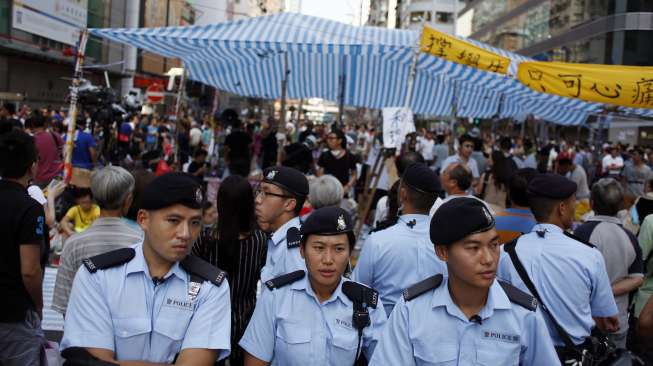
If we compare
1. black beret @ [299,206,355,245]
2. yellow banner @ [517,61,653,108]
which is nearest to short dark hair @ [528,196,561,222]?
black beret @ [299,206,355,245]

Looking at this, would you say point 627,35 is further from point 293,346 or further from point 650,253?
point 293,346

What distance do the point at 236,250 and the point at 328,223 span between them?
96 cm

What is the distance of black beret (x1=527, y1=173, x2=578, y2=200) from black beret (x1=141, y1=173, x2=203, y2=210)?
221cm

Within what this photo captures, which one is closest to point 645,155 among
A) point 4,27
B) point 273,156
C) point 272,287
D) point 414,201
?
point 273,156

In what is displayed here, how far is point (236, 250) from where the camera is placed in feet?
12.9

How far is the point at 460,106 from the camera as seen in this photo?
18.8 meters

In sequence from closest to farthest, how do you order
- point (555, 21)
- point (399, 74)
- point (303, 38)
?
point (303, 38), point (399, 74), point (555, 21)

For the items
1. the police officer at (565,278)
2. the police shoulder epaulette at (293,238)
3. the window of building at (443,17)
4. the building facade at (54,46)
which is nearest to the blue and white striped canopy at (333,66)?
the police shoulder epaulette at (293,238)

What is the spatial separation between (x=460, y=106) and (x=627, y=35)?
16.4m

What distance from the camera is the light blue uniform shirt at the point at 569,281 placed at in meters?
3.75

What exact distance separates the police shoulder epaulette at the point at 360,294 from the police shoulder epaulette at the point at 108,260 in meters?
0.97

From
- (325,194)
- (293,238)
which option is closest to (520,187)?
(325,194)

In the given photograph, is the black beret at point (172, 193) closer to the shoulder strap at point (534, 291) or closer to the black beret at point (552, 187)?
the shoulder strap at point (534, 291)

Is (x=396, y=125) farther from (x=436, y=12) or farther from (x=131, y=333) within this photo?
(x=436, y=12)
